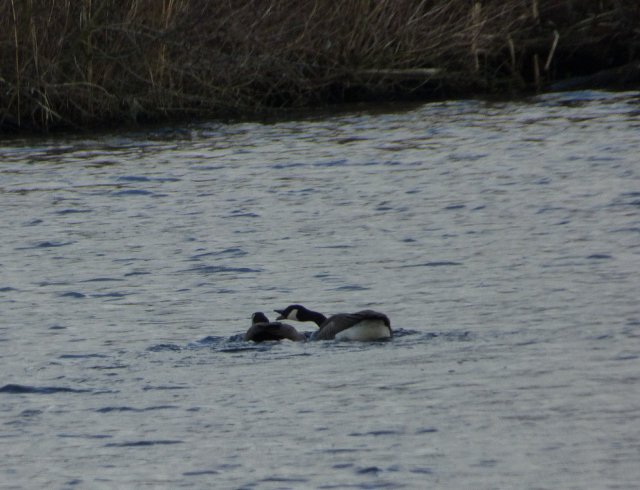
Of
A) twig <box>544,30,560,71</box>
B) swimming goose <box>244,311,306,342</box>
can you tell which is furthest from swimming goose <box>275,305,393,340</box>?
twig <box>544,30,560,71</box>

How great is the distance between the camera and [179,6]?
23.5 metres

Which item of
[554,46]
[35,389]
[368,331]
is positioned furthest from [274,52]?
[35,389]

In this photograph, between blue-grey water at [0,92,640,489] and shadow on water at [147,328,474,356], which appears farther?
shadow on water at [147,328,474,356]

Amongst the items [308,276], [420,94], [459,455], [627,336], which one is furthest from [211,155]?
[459,455]

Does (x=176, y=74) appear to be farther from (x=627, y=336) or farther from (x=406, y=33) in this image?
(x=627, y=336)

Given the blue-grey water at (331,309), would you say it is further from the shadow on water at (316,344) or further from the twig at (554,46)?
the twig at (554,46)

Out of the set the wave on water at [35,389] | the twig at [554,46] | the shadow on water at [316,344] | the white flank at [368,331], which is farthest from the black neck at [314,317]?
the twig at [554,46]

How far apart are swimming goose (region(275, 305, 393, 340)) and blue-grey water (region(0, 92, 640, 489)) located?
9 cm

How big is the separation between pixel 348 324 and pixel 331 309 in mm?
1433

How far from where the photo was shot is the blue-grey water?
6648mm

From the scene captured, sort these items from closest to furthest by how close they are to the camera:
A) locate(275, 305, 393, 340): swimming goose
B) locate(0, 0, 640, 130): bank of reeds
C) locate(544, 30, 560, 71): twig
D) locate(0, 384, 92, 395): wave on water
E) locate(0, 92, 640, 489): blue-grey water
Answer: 1. locate(0, 92, 640, 489): blue-grey water
2. locate(0, 384, 92, 395): wave on water
3. locate(275, 305, 393, 340): swimming goose
4. locate(0, 0, 640, 130): bank of reeds
5. locate(544, 30, 560, 71): twig

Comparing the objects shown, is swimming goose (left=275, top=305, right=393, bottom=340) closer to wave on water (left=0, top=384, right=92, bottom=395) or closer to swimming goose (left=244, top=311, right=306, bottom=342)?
swimming goose (left=244, top=311, right=306, bottom=342)

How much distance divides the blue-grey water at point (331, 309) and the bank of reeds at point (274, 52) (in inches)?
105

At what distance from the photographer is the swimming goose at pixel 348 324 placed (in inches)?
353
